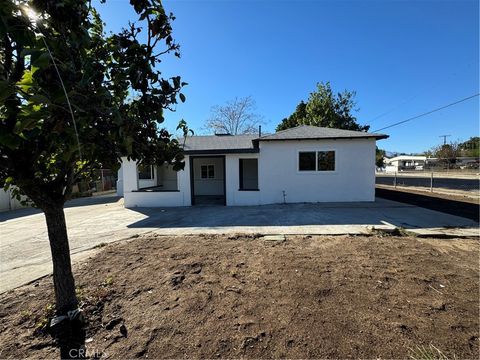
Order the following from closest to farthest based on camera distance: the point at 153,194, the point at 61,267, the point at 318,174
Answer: the point at 61,267, the point at 318,174, the point at 153,194

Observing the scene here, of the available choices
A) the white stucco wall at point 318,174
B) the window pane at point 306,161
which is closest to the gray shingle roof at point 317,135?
the white stucco wall at point 318,174

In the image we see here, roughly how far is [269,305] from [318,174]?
9.27 meters

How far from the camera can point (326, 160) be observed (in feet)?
37.3

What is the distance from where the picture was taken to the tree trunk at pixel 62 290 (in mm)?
2488

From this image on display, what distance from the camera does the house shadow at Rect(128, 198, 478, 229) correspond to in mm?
7160

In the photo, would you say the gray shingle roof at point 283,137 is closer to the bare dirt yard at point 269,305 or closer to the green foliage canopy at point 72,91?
the bare dirt yard at point 269,305

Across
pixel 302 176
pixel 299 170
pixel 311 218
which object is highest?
pixel 299 170

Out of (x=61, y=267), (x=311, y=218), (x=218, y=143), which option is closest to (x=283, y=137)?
(x=218, y=143)

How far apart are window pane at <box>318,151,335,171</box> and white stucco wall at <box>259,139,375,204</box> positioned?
0.57 feet

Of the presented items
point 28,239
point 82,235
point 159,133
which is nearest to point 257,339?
point 159,133

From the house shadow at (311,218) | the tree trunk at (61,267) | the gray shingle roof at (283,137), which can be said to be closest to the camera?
the tree trunk at (61,267)

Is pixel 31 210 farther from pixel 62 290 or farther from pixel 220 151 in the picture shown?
pixel 62 290

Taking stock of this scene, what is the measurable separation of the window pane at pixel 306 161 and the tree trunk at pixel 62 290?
10.1 meters

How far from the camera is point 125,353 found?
2219 millimetres
